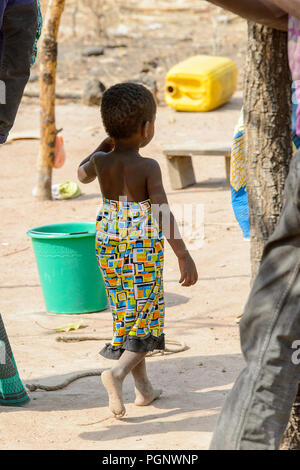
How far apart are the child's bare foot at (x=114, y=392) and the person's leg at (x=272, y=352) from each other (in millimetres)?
1196

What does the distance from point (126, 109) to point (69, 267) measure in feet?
5.66

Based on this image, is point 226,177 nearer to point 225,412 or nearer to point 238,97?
point 238,97

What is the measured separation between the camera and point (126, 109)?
3475 mm

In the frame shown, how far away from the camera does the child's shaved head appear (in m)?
3.48

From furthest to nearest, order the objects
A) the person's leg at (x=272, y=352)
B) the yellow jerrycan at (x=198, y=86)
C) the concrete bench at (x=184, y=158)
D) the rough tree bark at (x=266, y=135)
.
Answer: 1. the yellow jerrycan at (x=198, y=86)
2. the concrete bench at (x=184, y=158)
3. the rough tree bark at (x=266, y=135)
4. the person's leg at (x=272, y=352)

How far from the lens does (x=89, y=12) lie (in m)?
22.5

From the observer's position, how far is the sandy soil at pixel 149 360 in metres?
3.38

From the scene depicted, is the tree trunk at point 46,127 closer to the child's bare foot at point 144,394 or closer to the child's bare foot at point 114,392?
the child's bare foot at point 144,394

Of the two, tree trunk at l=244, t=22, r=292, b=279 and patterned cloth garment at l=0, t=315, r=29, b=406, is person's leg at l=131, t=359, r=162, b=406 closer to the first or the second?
patterned cloth garment at l=0, t=315, r=29, b=406

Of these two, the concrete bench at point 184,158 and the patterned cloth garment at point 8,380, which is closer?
the patterned cloth garment at point 8,380

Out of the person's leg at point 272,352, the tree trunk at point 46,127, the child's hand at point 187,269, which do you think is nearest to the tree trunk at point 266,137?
the child's hand at point 187,269

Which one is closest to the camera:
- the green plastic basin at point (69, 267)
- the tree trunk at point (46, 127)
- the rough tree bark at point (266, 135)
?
the rough tree bark at point (266, 135)

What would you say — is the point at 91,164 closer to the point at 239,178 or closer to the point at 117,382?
the point at 117,382

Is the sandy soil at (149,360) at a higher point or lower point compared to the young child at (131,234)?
lower
